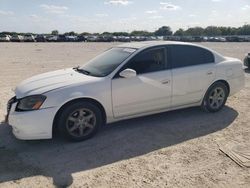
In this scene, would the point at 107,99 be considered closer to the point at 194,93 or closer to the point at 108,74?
the point at 108,74

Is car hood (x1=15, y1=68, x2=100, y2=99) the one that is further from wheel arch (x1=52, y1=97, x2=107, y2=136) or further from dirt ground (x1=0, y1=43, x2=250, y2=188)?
dirt ground (x1=0, y1=43, x2=250, y2=188)

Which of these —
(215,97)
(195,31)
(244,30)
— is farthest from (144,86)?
(195,31)

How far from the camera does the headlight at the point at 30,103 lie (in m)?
4.48

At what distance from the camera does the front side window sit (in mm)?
5332

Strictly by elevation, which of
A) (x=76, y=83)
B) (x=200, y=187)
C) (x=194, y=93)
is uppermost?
(x=76, y=83)

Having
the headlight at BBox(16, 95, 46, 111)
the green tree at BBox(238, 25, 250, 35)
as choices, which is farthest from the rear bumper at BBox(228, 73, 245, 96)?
the green tree at BBox(238, 25, 250, 35)

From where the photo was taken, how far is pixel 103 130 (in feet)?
17.8

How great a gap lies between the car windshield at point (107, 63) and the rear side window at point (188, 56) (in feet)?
2.88

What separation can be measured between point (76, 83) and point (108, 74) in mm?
599

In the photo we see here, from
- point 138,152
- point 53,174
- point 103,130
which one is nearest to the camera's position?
point 53,174

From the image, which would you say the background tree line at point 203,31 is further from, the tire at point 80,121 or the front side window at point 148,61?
the tire at point 80,121

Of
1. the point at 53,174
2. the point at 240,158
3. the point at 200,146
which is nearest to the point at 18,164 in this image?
the point at 53,174

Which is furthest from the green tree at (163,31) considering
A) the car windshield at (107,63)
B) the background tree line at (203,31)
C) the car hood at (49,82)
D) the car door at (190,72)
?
the car hood at (49,82)

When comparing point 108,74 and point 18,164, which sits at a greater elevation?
point 108,74
